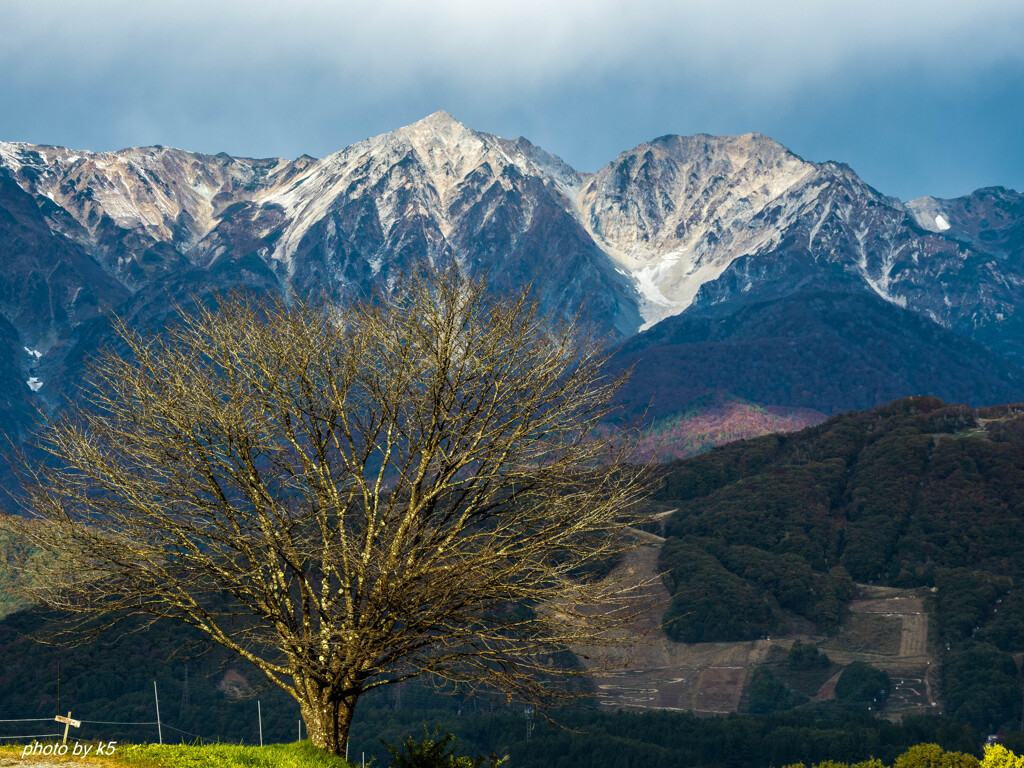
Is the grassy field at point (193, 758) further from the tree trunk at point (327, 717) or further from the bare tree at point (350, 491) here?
the bare tree at point (350, 491)

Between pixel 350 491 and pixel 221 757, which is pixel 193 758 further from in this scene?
pixel 350 491

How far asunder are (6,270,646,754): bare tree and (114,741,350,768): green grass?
0.77 metres

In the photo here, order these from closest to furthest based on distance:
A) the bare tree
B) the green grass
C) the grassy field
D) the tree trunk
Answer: the grassy field → the green grass → the bare tree → the tree trunk

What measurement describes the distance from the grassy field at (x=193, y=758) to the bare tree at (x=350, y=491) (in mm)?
882

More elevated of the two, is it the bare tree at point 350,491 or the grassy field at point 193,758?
the bare tree at point 350,491

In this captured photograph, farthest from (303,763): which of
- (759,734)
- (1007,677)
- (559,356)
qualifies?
(1007,677)

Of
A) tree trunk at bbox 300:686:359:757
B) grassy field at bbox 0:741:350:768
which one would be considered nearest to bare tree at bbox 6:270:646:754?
tree trunk at bbox 300:686:359:757

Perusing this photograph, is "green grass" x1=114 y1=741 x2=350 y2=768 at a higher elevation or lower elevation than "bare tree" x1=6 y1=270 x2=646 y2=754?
lower

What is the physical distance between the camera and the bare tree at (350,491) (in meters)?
17.6

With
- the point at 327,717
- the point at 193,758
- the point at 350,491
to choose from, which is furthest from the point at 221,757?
the point at 350,491

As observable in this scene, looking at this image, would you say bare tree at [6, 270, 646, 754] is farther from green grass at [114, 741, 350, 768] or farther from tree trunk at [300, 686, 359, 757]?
green grass at [114, 741, 350, 768]

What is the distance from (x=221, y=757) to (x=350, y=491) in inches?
204

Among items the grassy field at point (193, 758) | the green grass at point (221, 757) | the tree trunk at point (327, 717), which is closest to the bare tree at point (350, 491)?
the tree trunk at point (327, 717)

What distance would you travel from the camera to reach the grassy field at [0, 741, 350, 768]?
16031 mm
